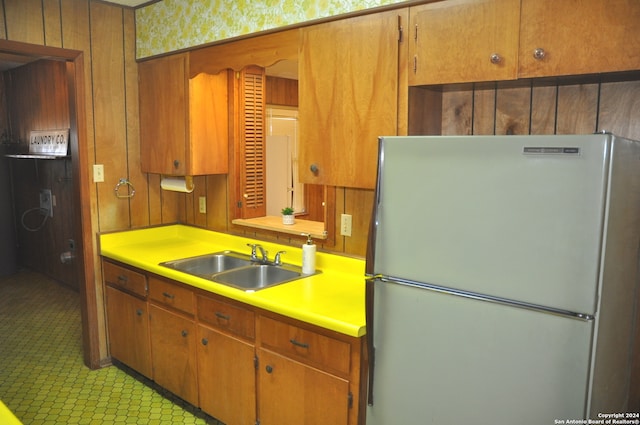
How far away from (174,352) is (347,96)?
5.61ft

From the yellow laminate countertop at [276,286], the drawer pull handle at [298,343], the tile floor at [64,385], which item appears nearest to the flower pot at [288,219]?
the yellow laminate countertop at [276,286]

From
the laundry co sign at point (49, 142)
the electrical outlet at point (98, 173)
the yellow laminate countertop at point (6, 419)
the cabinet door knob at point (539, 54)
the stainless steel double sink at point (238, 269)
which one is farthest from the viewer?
the laundry co sign at point (49, 142)

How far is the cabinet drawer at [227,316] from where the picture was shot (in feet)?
7.68

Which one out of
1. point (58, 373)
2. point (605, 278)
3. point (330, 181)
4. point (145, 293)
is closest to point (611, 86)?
point (605, 278)

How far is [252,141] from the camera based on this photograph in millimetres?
3373

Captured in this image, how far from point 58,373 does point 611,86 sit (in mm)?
3503

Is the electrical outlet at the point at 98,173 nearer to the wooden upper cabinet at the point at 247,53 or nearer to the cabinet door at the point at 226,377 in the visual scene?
the wooden upper cabinet at the point at 247,53

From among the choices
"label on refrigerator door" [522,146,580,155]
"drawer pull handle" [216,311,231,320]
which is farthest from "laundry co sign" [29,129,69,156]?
"label on refrigerator door" [522,146,580,155]

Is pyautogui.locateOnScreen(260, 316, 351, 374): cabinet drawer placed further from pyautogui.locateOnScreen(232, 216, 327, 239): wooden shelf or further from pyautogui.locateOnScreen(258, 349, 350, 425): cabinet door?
pyautogui.locateOnScreen(232, 216, 327, 239): wooden shelf

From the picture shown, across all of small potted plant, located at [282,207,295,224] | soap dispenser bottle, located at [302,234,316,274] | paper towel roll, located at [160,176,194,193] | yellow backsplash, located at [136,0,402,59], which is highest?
yellow backsplash, located at [136,0,402,59]

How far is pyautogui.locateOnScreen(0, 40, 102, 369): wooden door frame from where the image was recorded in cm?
315

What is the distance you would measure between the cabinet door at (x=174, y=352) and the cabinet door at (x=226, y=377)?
8 centimetres

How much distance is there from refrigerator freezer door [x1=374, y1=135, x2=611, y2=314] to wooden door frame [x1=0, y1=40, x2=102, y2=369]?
2.32 meters

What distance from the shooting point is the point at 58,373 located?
10.9 feet
